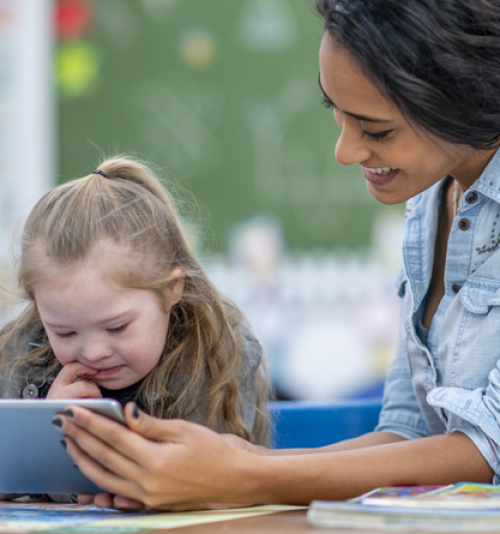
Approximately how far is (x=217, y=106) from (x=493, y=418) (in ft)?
7.88

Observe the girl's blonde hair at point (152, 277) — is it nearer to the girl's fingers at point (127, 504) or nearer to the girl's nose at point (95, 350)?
the girl's nose at point (95, 350)

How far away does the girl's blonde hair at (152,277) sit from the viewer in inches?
37.6

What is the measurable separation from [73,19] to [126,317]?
2.55m

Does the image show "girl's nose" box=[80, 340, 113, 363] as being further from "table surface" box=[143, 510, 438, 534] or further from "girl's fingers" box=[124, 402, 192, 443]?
"table surface" box=[143, 510, 438, 534]

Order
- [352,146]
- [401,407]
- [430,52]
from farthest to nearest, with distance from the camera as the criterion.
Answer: [401,407], [352,146], [430,52]

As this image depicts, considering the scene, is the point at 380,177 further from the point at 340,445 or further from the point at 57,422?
the point at 57,422

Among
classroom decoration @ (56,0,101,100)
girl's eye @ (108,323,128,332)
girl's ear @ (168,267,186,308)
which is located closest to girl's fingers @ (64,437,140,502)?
girl's eye @ (108,323,128,332)

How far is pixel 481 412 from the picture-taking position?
85 centimetres

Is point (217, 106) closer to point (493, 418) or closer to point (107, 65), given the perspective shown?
point (107, 65)

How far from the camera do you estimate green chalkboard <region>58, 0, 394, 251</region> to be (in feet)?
9.80

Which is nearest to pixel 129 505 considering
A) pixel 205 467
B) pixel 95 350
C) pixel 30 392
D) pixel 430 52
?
pixel 205 467

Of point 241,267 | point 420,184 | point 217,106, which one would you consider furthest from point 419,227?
point 217,106

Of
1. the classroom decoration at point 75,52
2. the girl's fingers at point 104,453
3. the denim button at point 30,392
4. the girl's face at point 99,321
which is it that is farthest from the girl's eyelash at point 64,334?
the classroom decoration at point 75,52

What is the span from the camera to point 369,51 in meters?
0.84
